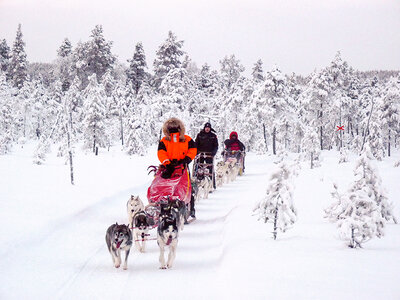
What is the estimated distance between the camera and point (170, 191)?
8.14m

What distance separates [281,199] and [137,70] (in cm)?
4703

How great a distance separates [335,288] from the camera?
4.48 m

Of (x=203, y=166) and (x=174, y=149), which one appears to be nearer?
(x=174, y=149)

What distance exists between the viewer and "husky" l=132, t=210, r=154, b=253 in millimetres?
6660

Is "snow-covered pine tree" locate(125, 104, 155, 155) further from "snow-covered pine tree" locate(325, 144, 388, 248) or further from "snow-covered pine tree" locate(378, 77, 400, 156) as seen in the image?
"snow-covered pine tree" locate(325, 144, 388, 248)

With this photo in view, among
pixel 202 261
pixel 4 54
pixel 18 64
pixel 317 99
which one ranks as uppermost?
pixel 4 54

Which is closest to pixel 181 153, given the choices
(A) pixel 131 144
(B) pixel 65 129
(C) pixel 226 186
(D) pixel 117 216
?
(D) pixel 117 216

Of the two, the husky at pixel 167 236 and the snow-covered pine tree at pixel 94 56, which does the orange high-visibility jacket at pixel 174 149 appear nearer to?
the husky at pixel 167 236

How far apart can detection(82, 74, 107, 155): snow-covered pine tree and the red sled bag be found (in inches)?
1149

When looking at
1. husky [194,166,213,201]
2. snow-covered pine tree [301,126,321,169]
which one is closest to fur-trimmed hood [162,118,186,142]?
husky [194,166,213,201]

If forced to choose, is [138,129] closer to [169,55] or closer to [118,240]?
[169,55]

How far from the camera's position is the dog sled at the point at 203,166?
13.1m

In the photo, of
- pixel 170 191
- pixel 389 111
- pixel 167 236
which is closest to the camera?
pixel 167 236

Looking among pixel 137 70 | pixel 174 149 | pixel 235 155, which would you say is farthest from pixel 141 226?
pixel 137 70
